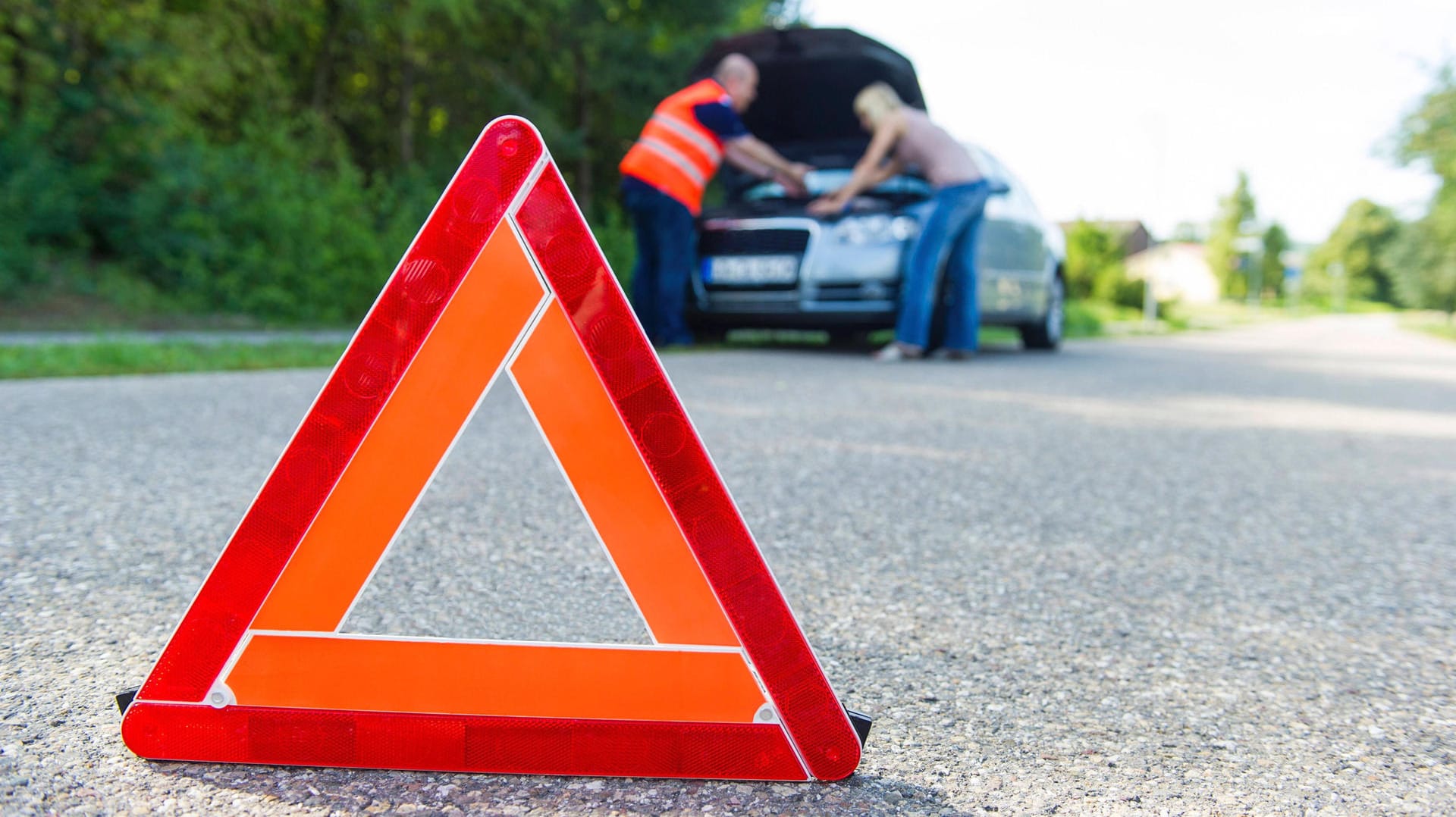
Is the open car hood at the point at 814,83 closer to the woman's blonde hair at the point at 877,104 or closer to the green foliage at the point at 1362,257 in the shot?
the woman's blonde hair at the point at 877,104

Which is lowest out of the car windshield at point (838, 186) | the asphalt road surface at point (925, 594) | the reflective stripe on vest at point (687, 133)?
the asphalt road surface at point (925, 594)

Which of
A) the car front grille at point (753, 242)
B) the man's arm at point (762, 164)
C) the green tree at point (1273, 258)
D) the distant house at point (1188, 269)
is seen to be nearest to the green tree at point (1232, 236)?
the green tree at point (1273, 258)

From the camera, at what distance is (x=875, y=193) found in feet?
28.1

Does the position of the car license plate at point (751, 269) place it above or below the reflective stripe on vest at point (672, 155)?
below

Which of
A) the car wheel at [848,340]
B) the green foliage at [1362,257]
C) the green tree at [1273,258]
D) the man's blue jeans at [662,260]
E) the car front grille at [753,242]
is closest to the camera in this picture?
the man's blue jeans at [662,260]

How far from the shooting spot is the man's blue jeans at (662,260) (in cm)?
818

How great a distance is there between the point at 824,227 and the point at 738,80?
1238 mm

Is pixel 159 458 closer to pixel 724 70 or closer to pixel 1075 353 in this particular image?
pixel 724 70

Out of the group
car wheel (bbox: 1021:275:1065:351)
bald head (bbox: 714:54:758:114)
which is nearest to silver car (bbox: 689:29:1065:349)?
car wheel (bbox: 1021:275:1065:351)

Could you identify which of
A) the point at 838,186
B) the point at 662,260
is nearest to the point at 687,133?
the point at 662,260

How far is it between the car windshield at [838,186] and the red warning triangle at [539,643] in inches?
286

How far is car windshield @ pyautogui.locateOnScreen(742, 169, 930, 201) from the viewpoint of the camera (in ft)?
28.0

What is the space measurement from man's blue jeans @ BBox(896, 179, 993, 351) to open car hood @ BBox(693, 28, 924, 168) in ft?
4.18

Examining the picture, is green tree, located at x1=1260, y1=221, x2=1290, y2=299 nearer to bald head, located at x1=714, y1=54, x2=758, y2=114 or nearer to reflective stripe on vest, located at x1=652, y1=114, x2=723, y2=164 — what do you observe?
bald head, located at x1=714, y1=54, x2=758, y2=114
